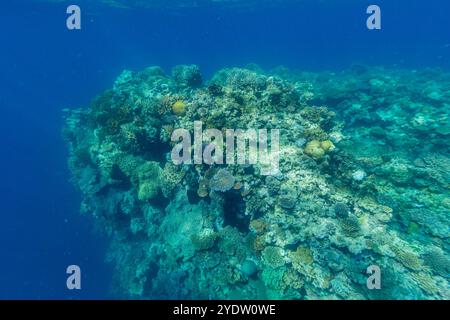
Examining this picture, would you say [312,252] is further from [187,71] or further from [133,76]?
[133,76]

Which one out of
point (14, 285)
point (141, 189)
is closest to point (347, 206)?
point (141, 189)

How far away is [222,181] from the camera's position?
9172mm

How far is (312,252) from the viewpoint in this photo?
27.3 feet

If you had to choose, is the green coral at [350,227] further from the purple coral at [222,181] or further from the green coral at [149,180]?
the green coral at [149,180]

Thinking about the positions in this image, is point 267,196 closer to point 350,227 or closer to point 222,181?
point 222,181

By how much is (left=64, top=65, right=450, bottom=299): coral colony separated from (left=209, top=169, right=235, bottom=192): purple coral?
0.04 meters

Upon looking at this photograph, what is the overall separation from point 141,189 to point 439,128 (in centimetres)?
1235

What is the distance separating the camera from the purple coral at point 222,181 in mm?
9094

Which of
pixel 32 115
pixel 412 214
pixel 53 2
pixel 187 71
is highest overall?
pixel 53 2
